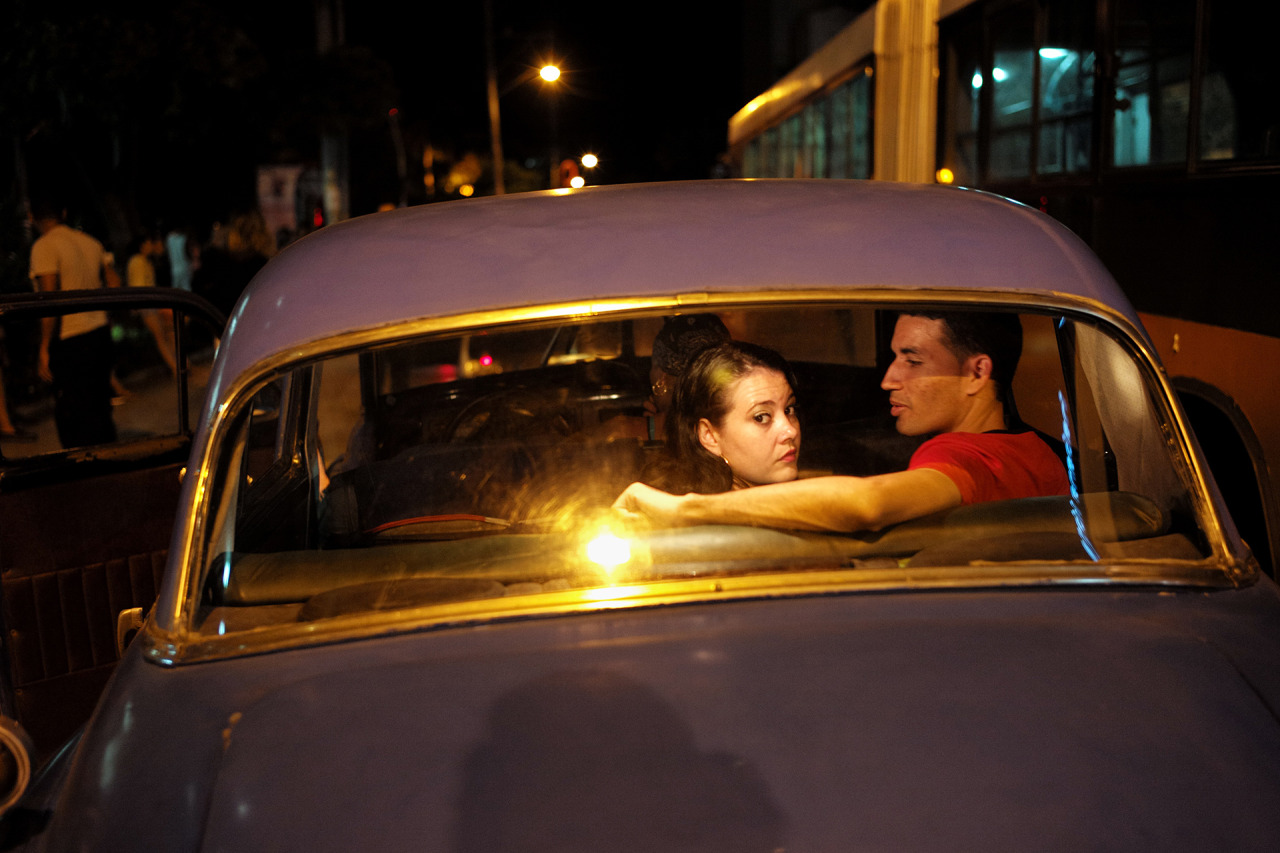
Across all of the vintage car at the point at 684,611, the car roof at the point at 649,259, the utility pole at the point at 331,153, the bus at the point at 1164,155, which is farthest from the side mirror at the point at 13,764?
the utility pole at the point at 331,153

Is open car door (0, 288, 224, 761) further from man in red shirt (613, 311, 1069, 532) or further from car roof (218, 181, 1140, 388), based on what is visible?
man in red shirt (613, 311, 1069, 532)

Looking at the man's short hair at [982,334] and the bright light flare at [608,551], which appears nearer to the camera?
the bright light flare at [608,551]

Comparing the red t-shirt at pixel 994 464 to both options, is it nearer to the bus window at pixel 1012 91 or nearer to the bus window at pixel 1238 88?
the bus window at pixel 1238 88

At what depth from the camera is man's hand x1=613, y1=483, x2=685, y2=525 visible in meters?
2.10

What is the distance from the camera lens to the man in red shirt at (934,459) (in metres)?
2.11

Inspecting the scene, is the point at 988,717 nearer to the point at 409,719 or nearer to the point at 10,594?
the point at 409,719

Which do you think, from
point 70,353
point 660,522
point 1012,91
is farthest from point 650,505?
point 70,353

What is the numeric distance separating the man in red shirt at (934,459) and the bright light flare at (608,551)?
10 centimetres

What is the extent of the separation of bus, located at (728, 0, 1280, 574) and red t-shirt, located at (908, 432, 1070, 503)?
228 centimetres

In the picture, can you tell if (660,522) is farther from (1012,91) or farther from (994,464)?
(1012,91)

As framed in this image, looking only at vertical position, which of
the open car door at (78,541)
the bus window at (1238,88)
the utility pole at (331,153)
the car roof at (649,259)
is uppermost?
the utility pole at (331,153)

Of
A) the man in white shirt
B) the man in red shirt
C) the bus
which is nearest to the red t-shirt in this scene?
the man in red shirt

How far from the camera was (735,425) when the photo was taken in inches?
90.5

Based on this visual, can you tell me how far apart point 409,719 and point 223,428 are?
69cm
